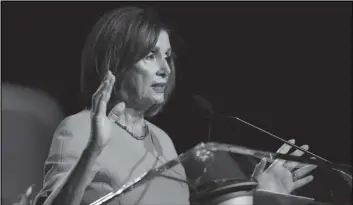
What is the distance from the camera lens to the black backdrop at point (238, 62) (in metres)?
1.78

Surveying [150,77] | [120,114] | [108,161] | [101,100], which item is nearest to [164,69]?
[150,77]

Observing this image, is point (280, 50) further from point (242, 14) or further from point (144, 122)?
point (144, 122)

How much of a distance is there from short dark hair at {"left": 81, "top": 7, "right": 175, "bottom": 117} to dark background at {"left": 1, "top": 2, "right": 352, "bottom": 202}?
6.5 inches

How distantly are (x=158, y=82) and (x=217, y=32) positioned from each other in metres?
0.54

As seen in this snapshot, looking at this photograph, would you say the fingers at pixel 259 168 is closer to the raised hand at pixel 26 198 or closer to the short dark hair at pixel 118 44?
the short dark hair at pixel 118 44

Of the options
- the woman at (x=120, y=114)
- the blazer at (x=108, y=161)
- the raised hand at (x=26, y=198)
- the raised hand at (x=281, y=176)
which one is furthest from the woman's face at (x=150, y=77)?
the raised hand at (x=281, y=176)

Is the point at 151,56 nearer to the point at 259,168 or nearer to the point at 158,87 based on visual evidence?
the point at 158,87

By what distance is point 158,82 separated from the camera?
1.51m

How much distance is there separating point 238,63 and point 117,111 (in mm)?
639

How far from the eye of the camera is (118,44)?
4.89 ft

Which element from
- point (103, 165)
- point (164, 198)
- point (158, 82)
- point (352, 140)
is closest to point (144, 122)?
point (158, 82)

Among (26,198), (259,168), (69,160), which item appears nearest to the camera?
(259,168)

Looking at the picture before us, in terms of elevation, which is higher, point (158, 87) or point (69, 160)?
point (158, 87)

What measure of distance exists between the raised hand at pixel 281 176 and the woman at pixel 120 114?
7.7 inches
